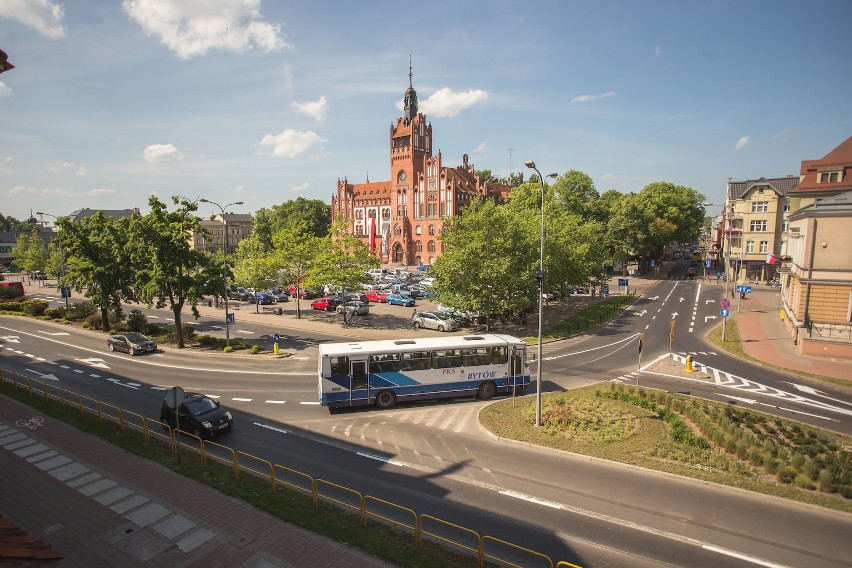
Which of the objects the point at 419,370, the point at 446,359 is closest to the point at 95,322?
the point at 419,370

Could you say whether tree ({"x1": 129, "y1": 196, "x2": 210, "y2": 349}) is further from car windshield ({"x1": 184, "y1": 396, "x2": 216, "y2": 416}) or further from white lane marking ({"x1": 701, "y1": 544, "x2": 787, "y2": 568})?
white lane marking ({"x1": 701, "y1": 544, "x2": 787, "y2": 568})

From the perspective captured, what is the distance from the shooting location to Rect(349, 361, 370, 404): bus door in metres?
22.0

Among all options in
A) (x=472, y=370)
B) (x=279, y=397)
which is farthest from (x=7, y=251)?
(x=472, y=370)

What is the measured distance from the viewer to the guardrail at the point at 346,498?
11305mm

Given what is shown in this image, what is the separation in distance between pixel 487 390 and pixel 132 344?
25.9 m

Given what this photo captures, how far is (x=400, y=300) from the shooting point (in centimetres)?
5594

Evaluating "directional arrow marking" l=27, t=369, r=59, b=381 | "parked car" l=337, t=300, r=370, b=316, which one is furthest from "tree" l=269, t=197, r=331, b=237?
"directional arrow marking" l=27, t=369, r=59, b=381

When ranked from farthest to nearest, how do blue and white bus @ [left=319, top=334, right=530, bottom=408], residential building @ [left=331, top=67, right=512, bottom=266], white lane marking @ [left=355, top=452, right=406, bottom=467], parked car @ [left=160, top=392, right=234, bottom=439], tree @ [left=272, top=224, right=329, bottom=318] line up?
residential building @ [left=331, top=67, right=512, bottom=266] → tree @ [left=272, top=224, right=329, bottom=318] → blue and white bus @ [left=319, top=334, right=530, bottom=408] → parked car @ [left=160, top=392, right=234, bottom=439] → white lane marking @ [left=355, top=452, right=406, bottom=467]

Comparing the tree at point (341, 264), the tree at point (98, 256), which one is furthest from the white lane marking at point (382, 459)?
the tree at point (98, 256)

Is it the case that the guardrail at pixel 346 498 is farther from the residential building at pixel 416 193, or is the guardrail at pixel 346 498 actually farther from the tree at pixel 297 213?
the tree at pixel 297 213

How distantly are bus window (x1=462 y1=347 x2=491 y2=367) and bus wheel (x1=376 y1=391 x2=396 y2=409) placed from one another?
3.85 meters

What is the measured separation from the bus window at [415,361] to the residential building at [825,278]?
26.8m

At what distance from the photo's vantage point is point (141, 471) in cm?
1534

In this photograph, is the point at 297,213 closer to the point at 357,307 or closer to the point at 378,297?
the point at 378,297
